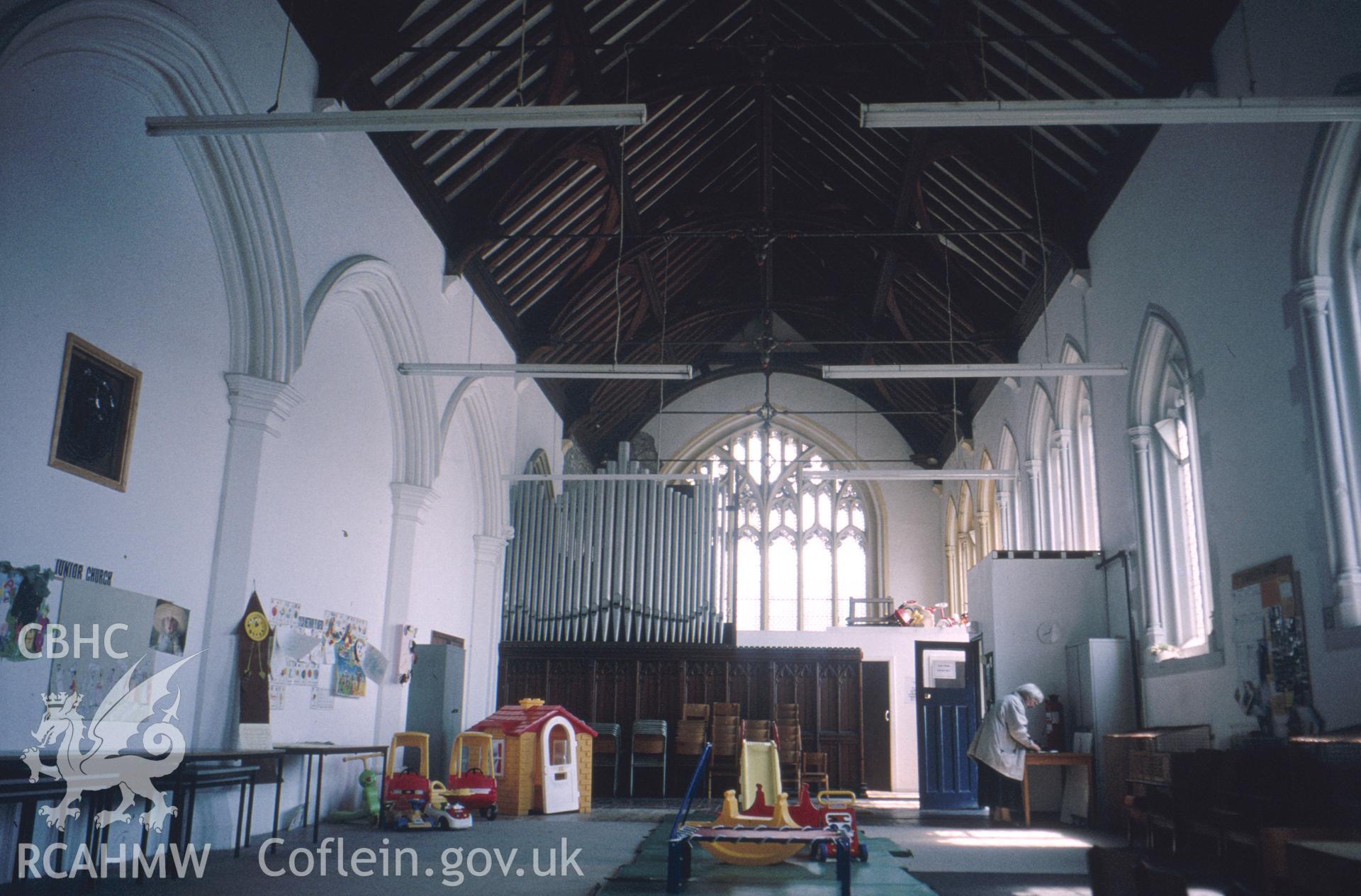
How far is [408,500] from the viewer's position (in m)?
10.1

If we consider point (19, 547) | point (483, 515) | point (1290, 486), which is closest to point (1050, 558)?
point (1290, 486)

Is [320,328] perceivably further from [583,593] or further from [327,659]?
[583,593]

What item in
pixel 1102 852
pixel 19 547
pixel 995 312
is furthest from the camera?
pixel 995 312

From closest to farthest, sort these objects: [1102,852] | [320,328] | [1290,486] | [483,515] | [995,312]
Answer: [1102,852] → [1290,486] → [320,328] → [483,515] → [995,312]

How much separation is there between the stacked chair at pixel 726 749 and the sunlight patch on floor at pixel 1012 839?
411 centimetres

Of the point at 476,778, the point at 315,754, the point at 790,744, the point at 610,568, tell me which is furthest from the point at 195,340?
the point at 790,744

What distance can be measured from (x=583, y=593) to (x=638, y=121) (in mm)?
8892

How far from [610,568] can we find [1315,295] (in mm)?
8949

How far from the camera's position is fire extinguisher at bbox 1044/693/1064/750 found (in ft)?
32.3

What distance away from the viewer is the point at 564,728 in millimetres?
10344

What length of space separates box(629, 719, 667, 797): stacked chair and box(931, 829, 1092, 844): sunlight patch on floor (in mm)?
4527

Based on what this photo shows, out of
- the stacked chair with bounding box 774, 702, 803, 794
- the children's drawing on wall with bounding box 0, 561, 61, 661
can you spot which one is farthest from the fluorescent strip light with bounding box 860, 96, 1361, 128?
the stacked chair with bounding box 774, 702, 803, 794

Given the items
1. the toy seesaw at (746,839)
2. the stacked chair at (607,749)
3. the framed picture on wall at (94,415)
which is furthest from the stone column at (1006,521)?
the framed picture on wall at (94,415)
